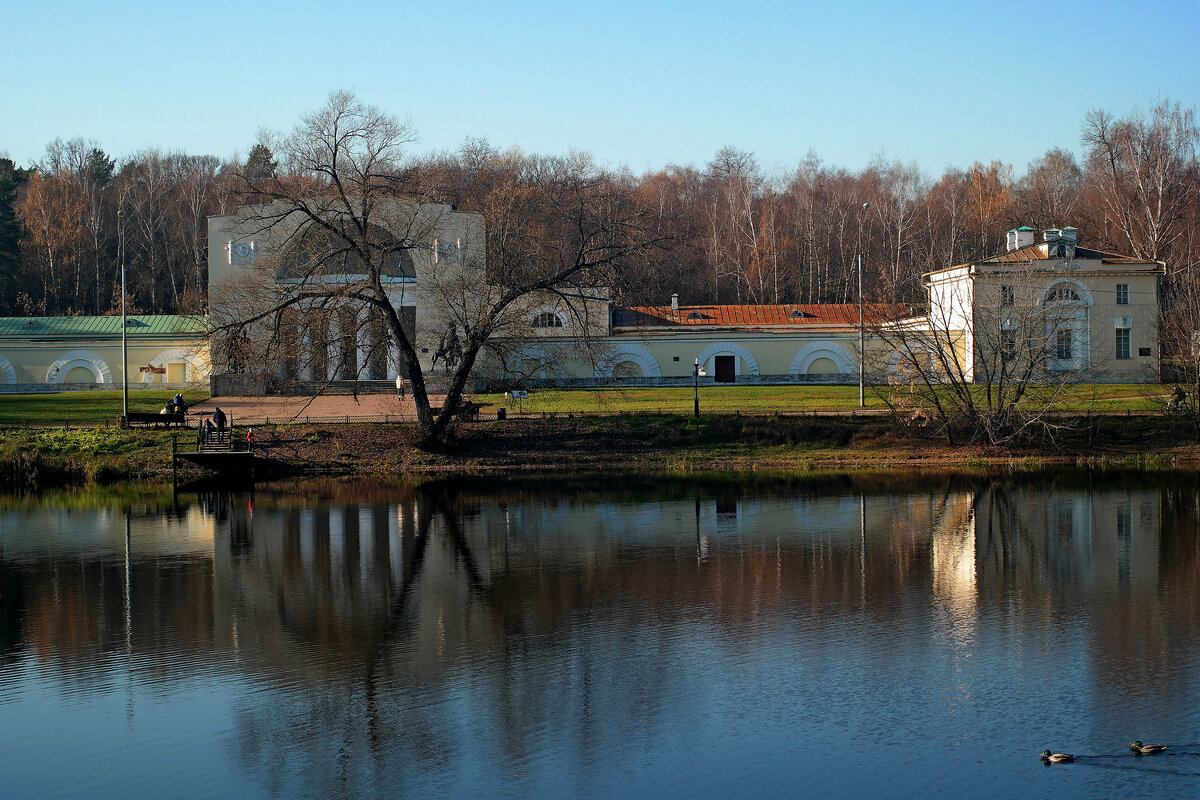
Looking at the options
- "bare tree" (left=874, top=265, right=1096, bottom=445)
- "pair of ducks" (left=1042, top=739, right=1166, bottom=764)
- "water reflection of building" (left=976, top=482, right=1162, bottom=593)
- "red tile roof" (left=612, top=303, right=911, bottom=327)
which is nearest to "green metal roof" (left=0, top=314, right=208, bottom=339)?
"red tile roof" (left=612, top=303, right=911, bottom=327)

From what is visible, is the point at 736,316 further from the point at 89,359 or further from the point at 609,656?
the point at 609,656

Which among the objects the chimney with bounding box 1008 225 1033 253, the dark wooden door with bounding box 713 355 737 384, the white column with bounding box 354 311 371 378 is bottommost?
the dark wooden door with bounding box 713 355 737 384

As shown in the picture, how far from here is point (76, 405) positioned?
48.6 m

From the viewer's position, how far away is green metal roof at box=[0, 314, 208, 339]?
5803 cm

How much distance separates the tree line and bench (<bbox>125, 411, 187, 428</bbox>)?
24.1m

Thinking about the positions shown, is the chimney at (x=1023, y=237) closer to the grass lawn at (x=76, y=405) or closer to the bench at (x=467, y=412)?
the bench at (x=467, y=412)

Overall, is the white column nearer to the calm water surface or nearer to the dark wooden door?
the calm water surface

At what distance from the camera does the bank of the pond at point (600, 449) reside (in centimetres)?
3616

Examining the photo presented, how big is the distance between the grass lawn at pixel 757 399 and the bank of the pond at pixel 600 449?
236 centimetres

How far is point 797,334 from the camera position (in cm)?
5816

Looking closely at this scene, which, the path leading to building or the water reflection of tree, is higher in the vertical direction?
the path leading to building

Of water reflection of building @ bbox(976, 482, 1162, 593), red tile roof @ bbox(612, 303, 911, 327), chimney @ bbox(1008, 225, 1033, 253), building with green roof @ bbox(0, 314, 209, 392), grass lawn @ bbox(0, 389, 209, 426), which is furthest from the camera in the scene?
red tile roof @ bbox(612, 303, 911, 327)

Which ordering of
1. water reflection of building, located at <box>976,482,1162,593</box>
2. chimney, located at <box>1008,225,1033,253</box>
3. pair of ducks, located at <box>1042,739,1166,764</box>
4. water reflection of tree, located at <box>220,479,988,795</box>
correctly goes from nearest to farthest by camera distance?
pair of ducks, located at <box>1042,739,1166,764</box>
water reflection of tree, located at <box>220,479,988,795</box>
water reflection of building, located at <box>976,482,1162,593</box>
chimney, located at <box>1008,225,1033,253</box>

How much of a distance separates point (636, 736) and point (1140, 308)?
1916 inches
